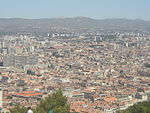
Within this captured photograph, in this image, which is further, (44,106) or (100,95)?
(100,95)

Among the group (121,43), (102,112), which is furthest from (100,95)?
(121,43)

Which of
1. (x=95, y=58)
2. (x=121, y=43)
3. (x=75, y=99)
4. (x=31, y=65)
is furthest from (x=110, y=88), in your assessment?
(x=121, y=43)

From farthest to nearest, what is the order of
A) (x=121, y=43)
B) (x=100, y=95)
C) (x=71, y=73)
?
(x=121, y=43)
(x=71, y=73)
(x=100, y=95)

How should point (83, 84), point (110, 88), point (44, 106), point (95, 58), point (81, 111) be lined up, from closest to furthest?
point (44, 106) < point (81, 111) < point (110, 88) < point (83, 84) < point (95, 58)

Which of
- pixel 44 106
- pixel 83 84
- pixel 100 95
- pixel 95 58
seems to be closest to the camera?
pixel 44 106

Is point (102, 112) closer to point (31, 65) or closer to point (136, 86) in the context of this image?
point (136, 86)

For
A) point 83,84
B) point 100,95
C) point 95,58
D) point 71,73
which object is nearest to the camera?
point 100,95

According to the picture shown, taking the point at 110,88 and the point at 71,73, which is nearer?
the point at 110,88

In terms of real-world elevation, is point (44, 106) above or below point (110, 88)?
above

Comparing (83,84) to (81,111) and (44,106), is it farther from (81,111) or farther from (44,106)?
(44,106)
